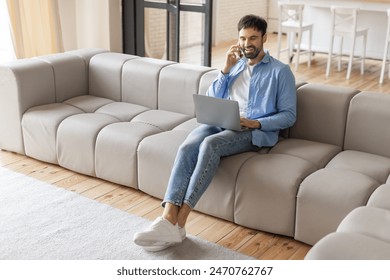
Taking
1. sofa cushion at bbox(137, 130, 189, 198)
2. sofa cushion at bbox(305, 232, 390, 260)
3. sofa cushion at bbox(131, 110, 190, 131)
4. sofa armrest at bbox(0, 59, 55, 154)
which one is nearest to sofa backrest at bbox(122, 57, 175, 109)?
sofa cushion at bbox(131, 110, 190, 131)

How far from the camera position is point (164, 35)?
506 centimetres

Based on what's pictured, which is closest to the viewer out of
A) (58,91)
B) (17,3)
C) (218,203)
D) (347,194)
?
(347,194)

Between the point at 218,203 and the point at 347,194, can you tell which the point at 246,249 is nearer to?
the point at 218,203

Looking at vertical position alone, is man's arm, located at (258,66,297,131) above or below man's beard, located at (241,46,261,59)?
below

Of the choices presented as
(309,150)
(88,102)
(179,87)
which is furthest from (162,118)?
(309,150)

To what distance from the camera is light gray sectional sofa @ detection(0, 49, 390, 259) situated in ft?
8.30

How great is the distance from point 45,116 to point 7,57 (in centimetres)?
158

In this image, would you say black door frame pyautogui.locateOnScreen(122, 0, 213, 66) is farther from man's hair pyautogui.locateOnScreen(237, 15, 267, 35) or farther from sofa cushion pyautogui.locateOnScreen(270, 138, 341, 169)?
sofa cushion pyautogui.locateOnScreen(270, 138, 341, 169)

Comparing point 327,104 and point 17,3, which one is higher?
point 17,3

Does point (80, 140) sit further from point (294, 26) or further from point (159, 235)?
point (294, 26)

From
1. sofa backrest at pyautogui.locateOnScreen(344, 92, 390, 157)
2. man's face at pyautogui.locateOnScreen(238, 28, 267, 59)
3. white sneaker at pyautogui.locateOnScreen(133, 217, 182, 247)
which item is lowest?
white sneaker at pyautogui.locateOnScreen(133, 217, 182, 247)

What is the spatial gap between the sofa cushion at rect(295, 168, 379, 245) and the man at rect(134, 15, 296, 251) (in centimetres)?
43
